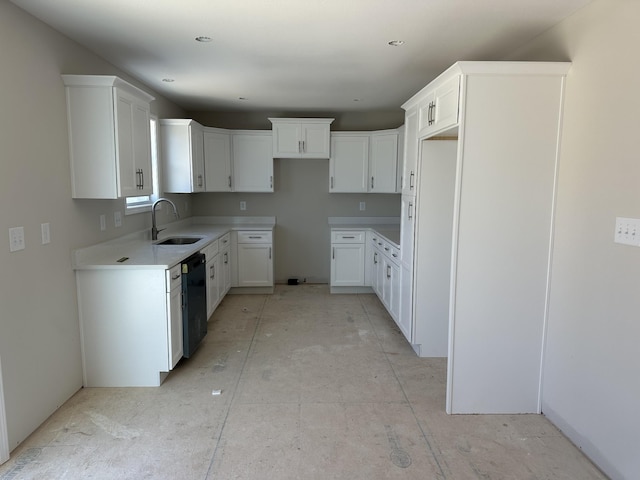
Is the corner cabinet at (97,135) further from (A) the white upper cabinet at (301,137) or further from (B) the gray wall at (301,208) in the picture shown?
(B) the gray wall at (301,208)

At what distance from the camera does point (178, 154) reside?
187 inches

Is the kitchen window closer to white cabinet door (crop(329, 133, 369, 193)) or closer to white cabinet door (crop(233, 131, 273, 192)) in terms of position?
white cabinet door (crop(233, 131, 273, 192))

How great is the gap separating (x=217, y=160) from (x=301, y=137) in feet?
3.72

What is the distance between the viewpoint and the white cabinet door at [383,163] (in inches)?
216

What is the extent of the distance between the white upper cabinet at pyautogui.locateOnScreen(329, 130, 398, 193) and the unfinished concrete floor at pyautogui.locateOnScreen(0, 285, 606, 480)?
2586mm

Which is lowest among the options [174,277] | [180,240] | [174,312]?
[174,312]

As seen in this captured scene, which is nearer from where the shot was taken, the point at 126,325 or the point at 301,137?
the point at 126,325

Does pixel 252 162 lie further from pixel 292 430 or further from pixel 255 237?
pixel 292 430

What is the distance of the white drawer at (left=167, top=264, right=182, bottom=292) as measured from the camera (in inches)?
117

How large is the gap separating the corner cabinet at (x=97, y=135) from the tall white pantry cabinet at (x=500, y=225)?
2.20 metres

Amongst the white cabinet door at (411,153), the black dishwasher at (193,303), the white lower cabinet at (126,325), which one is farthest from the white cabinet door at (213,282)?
the white cabinet door at (411,153)

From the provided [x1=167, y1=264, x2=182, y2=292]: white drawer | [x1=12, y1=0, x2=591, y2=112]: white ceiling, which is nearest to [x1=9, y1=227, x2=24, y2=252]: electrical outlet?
[x1=167, y1=264, x2=182, y2=292]: white drawer

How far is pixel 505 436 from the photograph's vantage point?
2.43 m

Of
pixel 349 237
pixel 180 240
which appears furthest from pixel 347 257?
pixel 180 240
